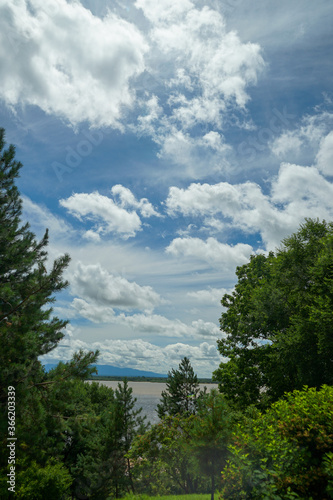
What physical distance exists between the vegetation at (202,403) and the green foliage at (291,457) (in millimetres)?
27

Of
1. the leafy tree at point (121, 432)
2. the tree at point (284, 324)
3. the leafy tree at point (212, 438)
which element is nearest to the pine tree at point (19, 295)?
the leafy tree at point (212, 438)

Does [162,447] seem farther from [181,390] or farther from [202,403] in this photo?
[181,390]

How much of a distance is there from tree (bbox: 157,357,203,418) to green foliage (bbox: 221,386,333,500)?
100ft

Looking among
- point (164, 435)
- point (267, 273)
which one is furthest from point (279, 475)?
point (267, 273)

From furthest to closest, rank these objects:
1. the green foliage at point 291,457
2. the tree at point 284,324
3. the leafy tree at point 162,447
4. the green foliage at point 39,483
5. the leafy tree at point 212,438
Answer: the tree at point 284,324
the leafy tree at point 162,447
the leafy tree at point 212,438
the green foliage at point 39,483
the green foliage at point 291,457

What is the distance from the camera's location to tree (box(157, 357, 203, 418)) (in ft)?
119

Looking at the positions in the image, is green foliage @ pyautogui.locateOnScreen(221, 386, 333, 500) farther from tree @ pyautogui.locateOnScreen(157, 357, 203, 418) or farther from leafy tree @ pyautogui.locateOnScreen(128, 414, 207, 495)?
tree @ pyautogui.locateOnScreen(157, 357, 203, 418)

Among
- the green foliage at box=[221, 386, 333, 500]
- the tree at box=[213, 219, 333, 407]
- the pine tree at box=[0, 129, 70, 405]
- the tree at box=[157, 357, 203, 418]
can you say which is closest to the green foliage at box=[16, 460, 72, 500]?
the pine tree at box=[0, 129, 70, 405]

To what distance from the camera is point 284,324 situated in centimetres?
2233

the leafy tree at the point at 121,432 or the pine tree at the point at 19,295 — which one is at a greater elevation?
the pine tree at the point at 19,295

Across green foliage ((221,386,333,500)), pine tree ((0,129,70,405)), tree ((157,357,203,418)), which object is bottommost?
A: tree ((157,357,203,418))

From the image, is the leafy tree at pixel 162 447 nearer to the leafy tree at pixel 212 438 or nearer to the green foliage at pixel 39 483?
the leafy tree at pixel 212 438

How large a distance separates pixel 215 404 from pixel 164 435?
6.08 meters

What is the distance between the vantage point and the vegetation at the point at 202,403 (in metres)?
7.23
